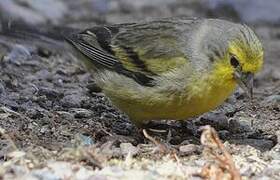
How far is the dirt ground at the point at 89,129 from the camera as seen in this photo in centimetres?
517

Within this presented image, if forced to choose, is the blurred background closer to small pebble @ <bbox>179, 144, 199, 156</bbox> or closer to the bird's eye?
the bird's eye

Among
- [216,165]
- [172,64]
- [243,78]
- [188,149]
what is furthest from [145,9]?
[216,165]

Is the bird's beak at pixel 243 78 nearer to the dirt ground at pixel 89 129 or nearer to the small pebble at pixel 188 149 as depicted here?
the dirt ground at pixel 89 129

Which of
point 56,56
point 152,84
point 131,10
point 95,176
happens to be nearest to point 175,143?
point 152,84

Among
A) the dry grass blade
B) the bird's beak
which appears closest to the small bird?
the bird's beak

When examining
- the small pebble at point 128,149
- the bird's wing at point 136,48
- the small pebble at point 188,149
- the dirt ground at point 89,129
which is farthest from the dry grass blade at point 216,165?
the bird's wing at point 136,48

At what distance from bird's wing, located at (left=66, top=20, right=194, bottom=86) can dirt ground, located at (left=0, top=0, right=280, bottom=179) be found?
1.68ft

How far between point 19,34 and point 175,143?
3400 millimetres

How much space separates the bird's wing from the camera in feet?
20.9

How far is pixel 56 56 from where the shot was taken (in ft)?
30.1

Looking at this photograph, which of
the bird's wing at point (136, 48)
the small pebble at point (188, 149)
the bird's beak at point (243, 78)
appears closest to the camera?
the small pebble at point (188, 149)

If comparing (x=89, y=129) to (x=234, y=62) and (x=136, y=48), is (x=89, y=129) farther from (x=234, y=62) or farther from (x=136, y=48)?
(x=234, y=62)

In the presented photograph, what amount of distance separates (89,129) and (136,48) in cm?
81

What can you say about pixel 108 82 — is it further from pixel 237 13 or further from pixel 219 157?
pixel 237 13
